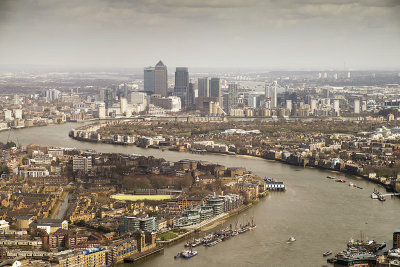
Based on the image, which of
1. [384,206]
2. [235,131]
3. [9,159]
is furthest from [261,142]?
[384,206]

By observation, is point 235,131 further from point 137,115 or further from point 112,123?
point 137,115

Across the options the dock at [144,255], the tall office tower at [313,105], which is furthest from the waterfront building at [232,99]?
the dock at [144,255]

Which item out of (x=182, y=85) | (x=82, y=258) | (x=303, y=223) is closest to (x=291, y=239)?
(x=303, y=223)

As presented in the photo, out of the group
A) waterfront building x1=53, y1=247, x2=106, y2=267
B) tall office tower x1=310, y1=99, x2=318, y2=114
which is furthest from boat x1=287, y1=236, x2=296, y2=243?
tall office tower x1=310, y1=99, x2=318, y2=114

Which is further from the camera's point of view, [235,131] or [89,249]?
[235,131]

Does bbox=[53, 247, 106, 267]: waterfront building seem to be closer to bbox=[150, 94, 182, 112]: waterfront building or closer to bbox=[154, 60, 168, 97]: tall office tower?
bbox=[150, 94, 182, 112]: waterfront building

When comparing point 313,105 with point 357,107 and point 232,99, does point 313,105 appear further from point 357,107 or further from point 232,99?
point 232,99
